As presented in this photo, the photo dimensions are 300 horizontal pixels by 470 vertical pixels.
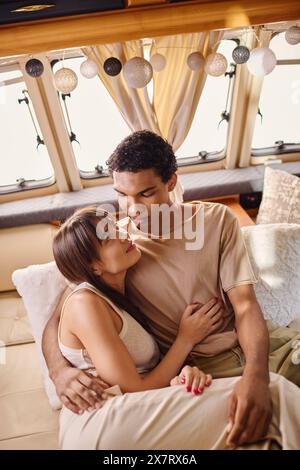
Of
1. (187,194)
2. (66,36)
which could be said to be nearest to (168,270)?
(66,36)

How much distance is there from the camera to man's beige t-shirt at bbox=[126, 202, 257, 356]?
5.48 ft

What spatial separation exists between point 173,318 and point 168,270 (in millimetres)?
210

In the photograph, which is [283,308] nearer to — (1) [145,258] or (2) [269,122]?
(1) [145,258]

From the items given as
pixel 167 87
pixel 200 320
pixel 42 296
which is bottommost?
pixel 200 320

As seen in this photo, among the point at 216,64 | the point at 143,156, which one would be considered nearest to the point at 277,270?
the point at 143,156

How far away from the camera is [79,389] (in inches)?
55.8

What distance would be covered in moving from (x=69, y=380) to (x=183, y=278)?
0.61 metres

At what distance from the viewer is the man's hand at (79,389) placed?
1344 millimetres

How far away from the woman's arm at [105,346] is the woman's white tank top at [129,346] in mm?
63

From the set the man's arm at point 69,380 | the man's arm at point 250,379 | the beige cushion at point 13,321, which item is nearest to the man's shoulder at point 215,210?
the man's arm at point 250,379

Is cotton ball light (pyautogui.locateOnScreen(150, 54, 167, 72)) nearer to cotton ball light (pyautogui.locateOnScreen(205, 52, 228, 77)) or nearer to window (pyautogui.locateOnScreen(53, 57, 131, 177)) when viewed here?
cotton ball light (pyautogui.locateOnScreen(205, 52, 228, 77))

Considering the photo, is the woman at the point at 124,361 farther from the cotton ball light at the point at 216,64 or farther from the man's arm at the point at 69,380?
the cotton ball light at the point at 216,64

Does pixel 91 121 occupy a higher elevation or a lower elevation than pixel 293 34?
lower

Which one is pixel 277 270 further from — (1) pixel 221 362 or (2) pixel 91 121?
(2) pixel 91 121
